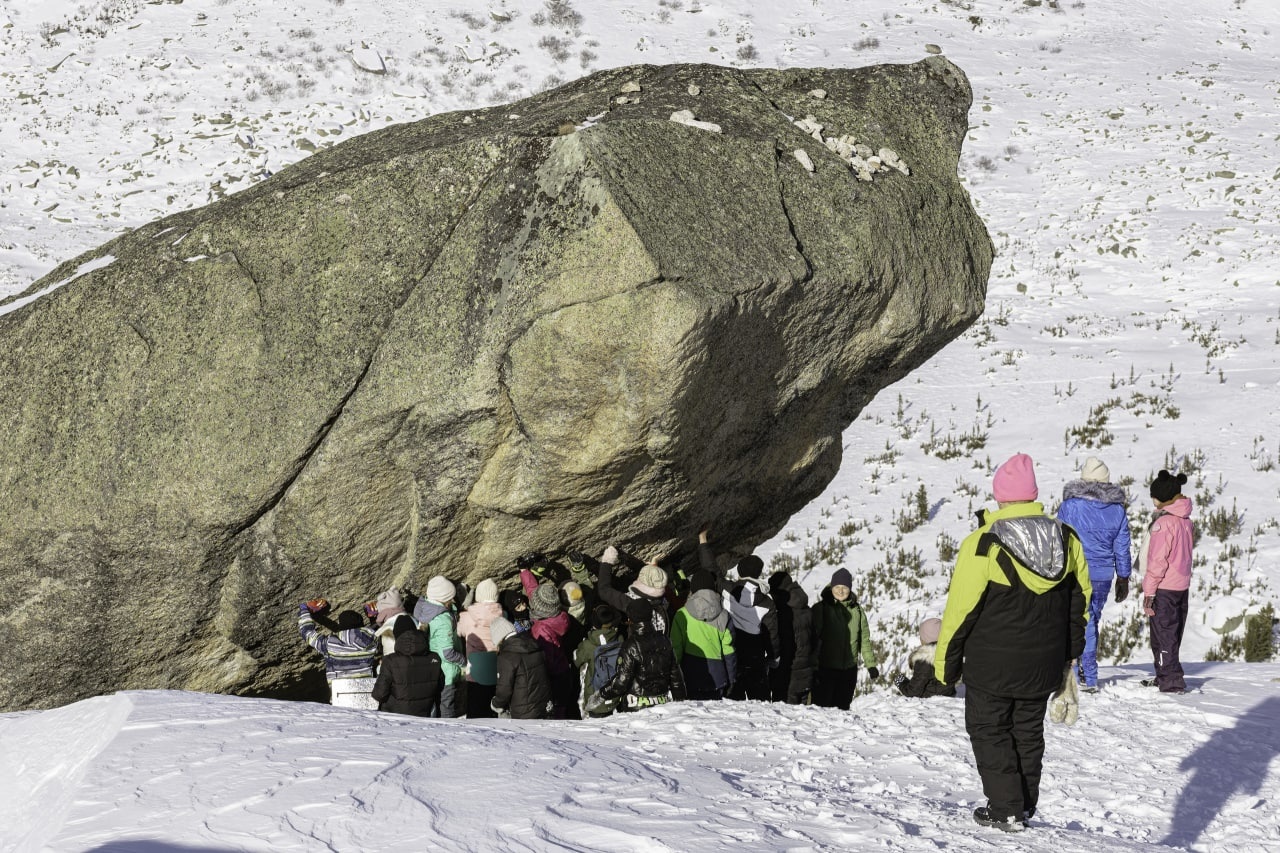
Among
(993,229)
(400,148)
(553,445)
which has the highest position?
(993,229)

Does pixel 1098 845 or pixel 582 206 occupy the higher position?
pixel 582 206

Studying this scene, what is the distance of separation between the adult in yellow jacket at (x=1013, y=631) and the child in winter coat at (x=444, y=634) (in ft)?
11.7

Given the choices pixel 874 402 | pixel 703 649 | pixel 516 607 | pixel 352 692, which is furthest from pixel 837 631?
pixel 874 402

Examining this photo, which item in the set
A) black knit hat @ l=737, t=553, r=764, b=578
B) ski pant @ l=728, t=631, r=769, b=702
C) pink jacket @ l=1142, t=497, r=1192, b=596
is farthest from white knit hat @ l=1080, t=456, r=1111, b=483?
ski pant @ l=728, t=631, r=769, b=702

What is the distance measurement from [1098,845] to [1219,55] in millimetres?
37920

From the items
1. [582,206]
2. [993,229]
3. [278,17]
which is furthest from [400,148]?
[278,17]

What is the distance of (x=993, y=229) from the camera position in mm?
27594

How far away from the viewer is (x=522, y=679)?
6.86 metres

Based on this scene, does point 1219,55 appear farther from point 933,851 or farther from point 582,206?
point 933,851

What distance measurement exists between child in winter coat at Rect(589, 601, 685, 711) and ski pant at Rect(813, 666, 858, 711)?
181 centimetres

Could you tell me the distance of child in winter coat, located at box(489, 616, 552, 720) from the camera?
684cm

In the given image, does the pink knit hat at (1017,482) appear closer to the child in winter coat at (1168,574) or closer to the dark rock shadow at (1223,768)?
the dark rock shadow at (1223,768)

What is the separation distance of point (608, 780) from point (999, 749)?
5.38 feet

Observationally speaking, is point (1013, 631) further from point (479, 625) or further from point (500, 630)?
point (479, 625)
